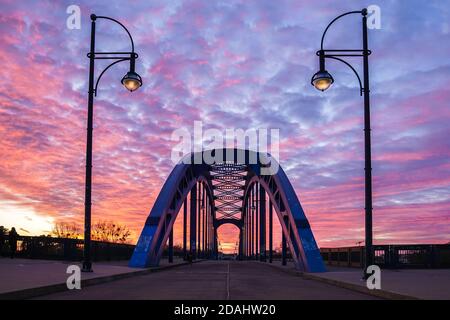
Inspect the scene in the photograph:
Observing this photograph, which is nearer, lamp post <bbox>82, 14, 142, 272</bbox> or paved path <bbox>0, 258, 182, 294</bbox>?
paved path <bbox>0, 258, 182, 294</bbox>

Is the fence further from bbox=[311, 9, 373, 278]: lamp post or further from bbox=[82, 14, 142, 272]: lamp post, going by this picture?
bbox=[311, 9, 373, 278]: lamp post

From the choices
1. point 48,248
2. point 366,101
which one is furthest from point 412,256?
point 48,248

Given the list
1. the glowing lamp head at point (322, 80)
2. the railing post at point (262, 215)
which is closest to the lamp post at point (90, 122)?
the glowing lamp head at point (322, 80)

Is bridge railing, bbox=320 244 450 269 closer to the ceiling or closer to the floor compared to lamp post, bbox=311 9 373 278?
closer to the floor

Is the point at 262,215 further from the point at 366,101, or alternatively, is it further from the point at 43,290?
the point at 43,290

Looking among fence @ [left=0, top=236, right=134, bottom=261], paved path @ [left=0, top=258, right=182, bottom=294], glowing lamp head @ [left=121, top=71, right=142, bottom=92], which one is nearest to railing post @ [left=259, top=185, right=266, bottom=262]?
fence @ [left=0, top=236, right=134, bottom=261]

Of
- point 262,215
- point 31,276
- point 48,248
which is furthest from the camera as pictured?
point 262,215

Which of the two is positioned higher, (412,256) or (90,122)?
(90,122)

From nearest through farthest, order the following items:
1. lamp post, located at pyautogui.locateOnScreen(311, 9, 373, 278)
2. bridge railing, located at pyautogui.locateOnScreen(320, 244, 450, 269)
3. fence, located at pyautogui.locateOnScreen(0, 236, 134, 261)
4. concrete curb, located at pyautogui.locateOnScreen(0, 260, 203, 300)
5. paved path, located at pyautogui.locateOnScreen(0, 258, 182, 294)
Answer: concrete curb, located at pyautogui.locateOnScreen(0, 260, 203, 300) → paved path, located at pyautogui.locateOnScreen(0, 258, 182, 294) → lamp post, located at pyautogui.locateOnScreen(311, 9, 373, 278) → bridge railing, located at pyautogui.locateOnScreen(320, 244, 450, 269) → fence, located at pyautogui.locateOnScreen(0, 236, 134, 261)

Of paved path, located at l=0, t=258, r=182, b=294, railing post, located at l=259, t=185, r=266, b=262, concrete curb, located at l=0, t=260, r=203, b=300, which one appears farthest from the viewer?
railing post, located at l=259, t=185, r=266, b=262

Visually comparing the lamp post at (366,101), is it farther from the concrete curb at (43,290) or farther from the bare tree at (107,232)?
the bare tree at (107,232)

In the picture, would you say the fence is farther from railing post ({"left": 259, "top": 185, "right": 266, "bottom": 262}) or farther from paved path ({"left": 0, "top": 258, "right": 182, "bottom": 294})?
railing post ({"left": 259, "top": 185, "right": 266, "bottom": 262})

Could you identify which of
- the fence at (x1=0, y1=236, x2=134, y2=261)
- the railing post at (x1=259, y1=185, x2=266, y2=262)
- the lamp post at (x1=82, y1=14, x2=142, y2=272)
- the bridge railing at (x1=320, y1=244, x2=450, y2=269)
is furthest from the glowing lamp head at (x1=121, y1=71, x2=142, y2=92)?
the railing post at (x1=259, y1=185, x2=266, y2=262)

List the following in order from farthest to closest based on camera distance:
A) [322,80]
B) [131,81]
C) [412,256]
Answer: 1. [412,256]
2. [131,81]
3. [322,80]
